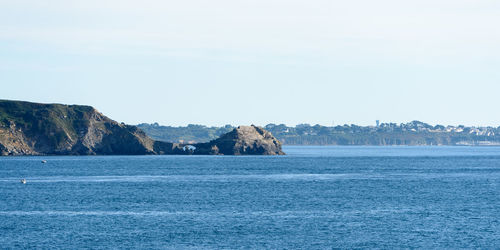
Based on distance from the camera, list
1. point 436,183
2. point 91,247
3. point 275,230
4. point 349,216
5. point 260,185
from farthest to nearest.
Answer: point 436,183, point 260,185, point 349,216, point 275,230, point 91,247

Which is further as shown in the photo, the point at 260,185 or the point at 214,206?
the point at 260,185

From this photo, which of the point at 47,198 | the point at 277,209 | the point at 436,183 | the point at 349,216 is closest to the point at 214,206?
the point at 277,209

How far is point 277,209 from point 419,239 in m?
24.5

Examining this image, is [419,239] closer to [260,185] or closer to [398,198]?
[398,198]

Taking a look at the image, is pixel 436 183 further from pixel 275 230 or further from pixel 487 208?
pixel 275 230

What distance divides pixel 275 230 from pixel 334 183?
195ft

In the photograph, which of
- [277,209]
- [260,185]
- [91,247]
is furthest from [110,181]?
[91,247]

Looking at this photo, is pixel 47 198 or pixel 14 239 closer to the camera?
pixel 14 239

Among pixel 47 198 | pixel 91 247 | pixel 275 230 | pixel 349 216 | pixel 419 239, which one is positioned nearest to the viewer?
pixel 91 247

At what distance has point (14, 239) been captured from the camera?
62906 millimetres

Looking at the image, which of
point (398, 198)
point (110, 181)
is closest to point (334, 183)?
point (398, 198)

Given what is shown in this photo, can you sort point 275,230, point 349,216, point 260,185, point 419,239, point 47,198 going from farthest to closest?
point 260,185 → point 47,198 → point 349,216 → point 275,230 → point 419,239

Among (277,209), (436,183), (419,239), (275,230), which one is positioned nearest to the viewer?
(419,239)

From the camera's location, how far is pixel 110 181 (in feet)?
419
